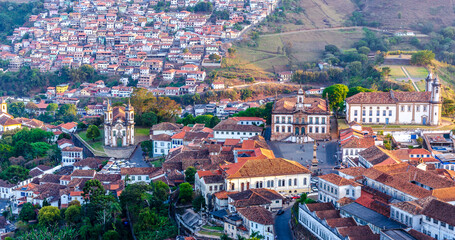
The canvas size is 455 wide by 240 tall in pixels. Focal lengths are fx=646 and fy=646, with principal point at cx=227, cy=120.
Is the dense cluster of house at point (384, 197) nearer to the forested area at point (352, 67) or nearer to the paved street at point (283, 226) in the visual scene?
the paved street at point (283, 226)

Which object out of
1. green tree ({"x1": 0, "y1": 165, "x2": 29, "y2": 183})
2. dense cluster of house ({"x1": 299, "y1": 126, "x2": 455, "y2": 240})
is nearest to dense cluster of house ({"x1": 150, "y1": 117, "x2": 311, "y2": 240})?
dense cluster of house ({"x1": 299, "y1": 126, "x2": 455, "y2": 240})

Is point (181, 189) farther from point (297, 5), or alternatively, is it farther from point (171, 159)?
point (297, 5)

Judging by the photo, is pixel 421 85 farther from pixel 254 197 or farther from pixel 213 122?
pixel 254 197

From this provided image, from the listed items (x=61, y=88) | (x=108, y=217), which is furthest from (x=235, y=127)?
(x=61, y=88)

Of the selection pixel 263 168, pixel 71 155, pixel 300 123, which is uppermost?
pixel 300 123

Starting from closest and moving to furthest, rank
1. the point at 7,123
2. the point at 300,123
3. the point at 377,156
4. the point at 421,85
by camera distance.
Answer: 1. the point at 377,156
2. the point at 300,123
3. the point at 421,85
4. the point at 7,123

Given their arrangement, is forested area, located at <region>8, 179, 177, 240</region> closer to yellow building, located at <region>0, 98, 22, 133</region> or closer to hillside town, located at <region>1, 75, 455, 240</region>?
hillside town, located at <region>1, 75, 455, 240</region>

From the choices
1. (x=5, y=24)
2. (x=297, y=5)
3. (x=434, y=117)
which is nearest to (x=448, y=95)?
(x=434, y=117)
